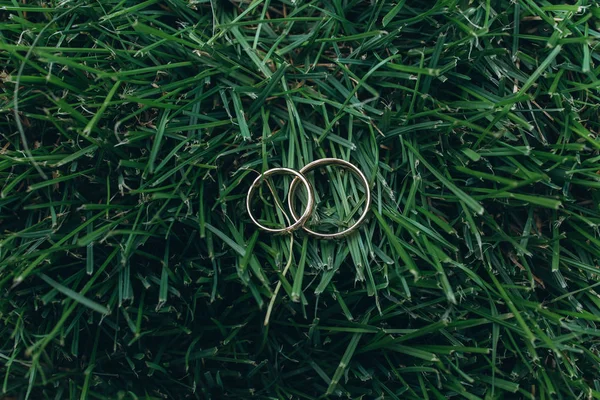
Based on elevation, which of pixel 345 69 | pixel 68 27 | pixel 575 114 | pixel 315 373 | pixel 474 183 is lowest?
pixel 315 373

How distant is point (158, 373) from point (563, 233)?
122cm

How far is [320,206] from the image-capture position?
65.6 inches

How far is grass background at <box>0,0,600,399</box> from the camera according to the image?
5.16 feet

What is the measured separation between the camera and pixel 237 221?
5.35 ft

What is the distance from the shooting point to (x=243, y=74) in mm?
1661

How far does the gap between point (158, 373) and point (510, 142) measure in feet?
3.97

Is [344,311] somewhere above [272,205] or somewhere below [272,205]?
below

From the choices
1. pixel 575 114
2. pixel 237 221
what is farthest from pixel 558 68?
pixel 237 221

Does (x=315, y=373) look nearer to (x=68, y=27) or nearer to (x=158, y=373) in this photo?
(x=158, y=373)

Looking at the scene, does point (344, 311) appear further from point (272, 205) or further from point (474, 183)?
point (474, 183)

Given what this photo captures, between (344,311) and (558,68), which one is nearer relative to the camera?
(344,311)

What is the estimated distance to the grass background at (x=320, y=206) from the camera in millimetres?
1574

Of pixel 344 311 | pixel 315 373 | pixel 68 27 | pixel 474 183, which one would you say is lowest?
pixel 315 373

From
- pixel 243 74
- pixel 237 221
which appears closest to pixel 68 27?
pixel 243 74
